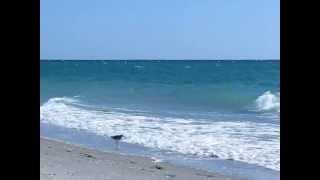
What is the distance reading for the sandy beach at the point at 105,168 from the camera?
7.41 metres

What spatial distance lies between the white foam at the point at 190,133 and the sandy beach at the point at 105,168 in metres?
1.18

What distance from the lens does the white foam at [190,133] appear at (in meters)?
9.29

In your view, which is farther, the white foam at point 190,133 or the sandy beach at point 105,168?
the white foam at point 190,133

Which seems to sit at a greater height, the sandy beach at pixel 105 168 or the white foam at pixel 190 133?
the white foam at pixel 190 133

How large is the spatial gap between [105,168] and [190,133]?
3.76 m

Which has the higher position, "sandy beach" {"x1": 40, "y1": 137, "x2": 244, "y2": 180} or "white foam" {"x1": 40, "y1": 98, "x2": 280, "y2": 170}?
"white foam" {"x1": 40, "y1": 98, "x2": 280, "y2": 170}

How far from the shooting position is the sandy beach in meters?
7.41

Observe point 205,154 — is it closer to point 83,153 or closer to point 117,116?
point 83,153

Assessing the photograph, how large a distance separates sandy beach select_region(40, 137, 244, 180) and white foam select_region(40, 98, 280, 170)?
1178mm

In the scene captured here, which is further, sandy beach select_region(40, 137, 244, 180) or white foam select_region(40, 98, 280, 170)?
white foam select_region(40, 98, 280, 170)

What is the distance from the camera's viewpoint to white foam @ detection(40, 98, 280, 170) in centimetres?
929

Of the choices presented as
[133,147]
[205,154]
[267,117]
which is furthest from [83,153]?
[267,117]

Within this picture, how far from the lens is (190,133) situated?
37.9 ft
